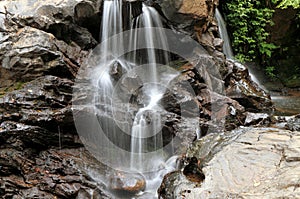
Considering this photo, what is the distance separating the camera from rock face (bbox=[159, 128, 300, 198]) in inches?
110

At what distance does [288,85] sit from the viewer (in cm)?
1253

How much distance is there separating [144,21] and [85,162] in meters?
4.86

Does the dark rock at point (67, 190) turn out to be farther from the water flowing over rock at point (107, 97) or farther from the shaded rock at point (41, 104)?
the shaded rock at point (41, 104)

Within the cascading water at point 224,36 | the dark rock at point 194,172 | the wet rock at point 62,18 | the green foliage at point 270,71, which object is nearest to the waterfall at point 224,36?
the cascading water at point 224,36

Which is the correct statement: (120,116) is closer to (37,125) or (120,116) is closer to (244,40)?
(37,125)

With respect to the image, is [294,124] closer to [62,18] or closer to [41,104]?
[41,104]

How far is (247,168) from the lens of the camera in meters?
3.25

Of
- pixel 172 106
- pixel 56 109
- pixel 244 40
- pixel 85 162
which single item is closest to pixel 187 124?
pixel 172 106

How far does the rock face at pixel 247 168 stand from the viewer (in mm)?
2803

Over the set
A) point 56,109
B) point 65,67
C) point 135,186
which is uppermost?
point 65,67

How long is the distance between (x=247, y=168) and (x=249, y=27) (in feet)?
37.1

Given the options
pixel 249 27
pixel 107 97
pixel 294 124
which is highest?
pixel 249 27

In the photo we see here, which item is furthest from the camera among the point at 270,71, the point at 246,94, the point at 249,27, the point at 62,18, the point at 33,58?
the point at 270,71

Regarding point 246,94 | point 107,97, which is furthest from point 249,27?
point 107,97
